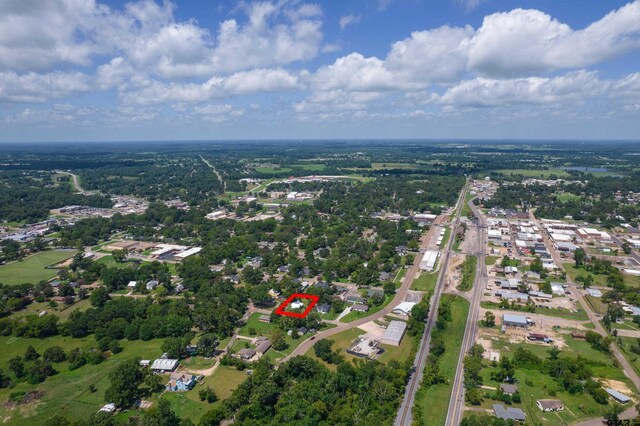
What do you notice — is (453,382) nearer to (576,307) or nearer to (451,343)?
(451,343)

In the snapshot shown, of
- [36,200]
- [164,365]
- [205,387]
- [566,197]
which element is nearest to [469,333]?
[205,387]

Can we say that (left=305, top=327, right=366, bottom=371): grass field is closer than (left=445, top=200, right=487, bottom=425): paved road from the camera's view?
No

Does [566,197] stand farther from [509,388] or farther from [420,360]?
[509,388]

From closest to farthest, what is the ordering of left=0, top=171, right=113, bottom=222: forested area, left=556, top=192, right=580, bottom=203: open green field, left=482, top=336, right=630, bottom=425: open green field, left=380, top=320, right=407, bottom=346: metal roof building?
left=482, top=336, right=630, bottom=425: open green field, left=380, top=320, right=407, bottom=346: metal roof building, left=0, top=171, right=113, bottom=222: forested area, left=556, top=192, right=580, bottom=203: open green field

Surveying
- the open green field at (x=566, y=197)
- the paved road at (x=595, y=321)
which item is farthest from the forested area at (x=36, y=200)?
the open green field at (x=566, y=197)

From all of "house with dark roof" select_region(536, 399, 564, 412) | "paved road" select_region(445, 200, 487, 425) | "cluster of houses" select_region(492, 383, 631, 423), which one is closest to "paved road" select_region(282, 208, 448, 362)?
"paved road" select_region(445, 200, 487, 425)

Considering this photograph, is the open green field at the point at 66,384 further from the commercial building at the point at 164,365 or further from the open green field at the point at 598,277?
the open green field at the point at 598,277

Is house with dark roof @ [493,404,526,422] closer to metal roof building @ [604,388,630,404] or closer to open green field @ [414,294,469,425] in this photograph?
open green field @ [414,294,469,425]
